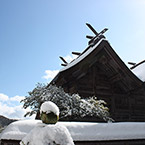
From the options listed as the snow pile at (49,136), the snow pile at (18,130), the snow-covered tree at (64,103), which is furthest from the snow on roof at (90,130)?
the snow-covered tree at (64,103)

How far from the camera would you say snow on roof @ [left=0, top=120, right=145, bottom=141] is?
376 cm

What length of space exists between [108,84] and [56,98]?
4.29 m

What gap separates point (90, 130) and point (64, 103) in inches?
101

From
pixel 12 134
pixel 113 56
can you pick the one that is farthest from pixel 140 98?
pixel 12 134

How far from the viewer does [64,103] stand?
665cm

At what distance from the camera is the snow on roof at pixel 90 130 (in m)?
3.76

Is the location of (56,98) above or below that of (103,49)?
below

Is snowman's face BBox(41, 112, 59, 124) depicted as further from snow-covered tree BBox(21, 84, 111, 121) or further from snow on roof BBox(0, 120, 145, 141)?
snow-covered tree BBox(21, 84, 111, 121)

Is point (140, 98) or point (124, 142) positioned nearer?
point (124, 142)

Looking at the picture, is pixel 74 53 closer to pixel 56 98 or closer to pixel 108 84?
pixel 108 84

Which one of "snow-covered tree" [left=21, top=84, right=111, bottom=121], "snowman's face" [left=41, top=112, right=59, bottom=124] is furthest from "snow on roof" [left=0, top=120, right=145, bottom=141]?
"snow-covered tree" [left=21, top=84, right=111, bottom=121]

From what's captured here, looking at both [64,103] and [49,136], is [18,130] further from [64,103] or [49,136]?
[64,103]

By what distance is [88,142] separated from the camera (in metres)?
4.10

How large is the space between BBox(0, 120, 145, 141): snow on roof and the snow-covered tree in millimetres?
2105
